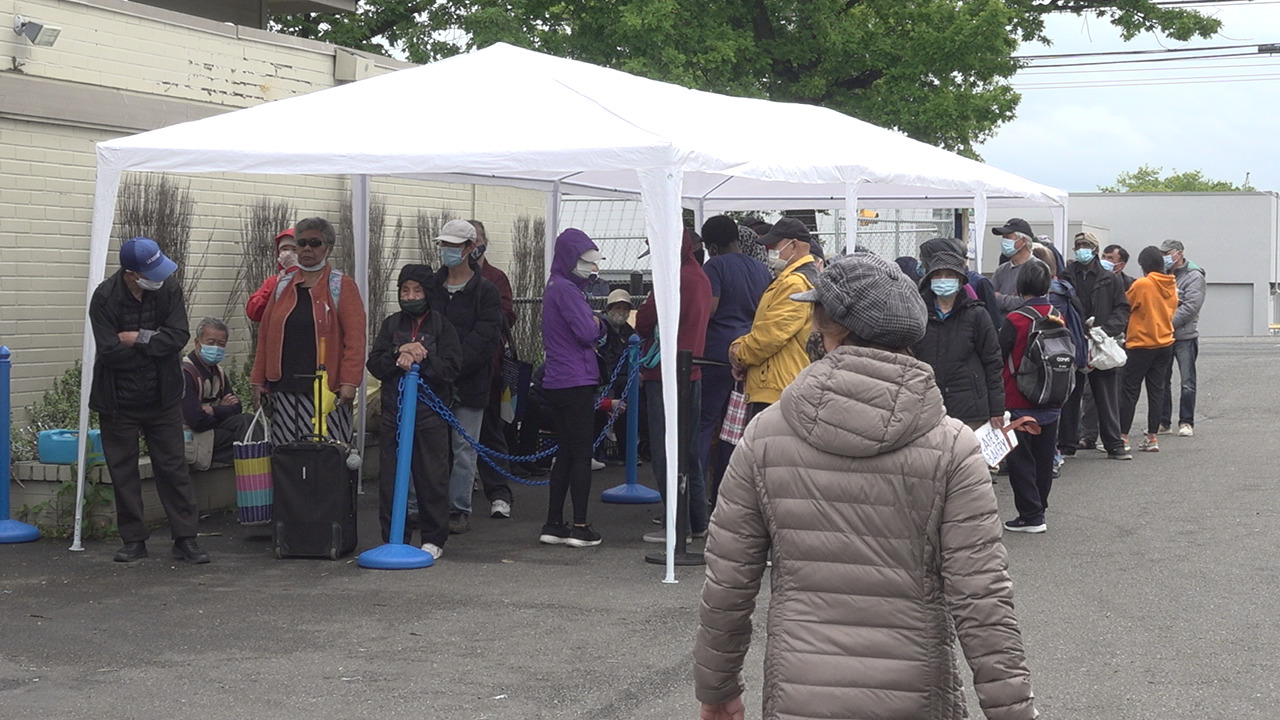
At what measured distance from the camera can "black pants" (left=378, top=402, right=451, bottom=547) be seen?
332 inches

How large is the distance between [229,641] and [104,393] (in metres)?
2.22

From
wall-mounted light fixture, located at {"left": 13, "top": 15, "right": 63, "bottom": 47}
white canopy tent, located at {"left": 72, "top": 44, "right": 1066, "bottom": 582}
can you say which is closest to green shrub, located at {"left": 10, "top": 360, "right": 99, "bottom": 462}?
white canopy tent, located at {"left": 72, "top": 44, "right": 1066, "bottom": 582}

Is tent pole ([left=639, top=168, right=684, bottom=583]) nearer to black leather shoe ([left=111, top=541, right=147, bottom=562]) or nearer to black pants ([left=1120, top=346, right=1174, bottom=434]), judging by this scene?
black leather shoe ([left=111, top=541, right=147, bottom=562])

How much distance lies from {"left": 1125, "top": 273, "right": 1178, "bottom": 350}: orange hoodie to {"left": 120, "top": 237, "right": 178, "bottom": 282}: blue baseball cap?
9055mm

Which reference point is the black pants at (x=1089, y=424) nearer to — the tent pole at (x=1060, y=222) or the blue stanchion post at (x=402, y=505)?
the tent pole at (x=1060, y=222)

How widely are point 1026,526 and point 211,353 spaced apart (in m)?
5.44

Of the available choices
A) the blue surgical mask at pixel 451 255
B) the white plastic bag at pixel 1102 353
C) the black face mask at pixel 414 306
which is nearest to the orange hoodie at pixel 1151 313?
the white plastic bag at pixel 1102 353

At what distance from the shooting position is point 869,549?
303cm

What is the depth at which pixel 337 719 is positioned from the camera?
5.50 m

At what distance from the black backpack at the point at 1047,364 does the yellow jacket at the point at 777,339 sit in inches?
74.5

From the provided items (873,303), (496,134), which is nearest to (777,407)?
(873,303)

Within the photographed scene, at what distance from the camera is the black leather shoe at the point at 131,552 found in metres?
8.38

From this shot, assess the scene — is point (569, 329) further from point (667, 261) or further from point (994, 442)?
point (994, 442)

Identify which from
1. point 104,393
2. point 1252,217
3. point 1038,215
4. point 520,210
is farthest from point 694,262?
point 1252,217
